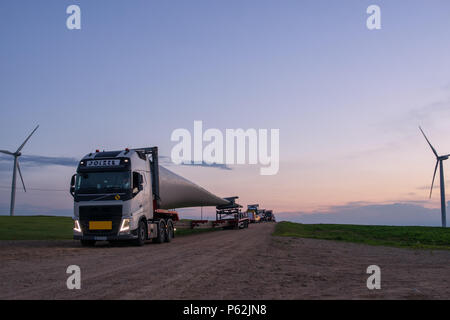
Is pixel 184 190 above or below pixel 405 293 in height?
above

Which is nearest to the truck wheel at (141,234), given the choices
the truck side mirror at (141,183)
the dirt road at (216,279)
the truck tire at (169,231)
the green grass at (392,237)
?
the truck side mirror at (141,183)

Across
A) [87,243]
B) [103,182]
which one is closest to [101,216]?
[103,182]

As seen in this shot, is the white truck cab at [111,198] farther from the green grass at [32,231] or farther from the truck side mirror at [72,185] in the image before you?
the green grass at [32,231]

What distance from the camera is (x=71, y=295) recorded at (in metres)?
7.07

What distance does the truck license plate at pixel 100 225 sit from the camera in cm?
1900

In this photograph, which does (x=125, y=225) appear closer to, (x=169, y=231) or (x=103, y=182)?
(x=103, y=182)

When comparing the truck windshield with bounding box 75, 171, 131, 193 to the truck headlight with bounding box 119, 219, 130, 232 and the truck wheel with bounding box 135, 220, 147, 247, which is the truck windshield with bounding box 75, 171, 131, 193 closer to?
the truck headlight with bounding box 119, 219, 130, 232

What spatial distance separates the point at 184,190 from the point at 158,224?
5121 millimetres

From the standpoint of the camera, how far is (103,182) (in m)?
19.5

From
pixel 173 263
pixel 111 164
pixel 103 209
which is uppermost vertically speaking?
pixel 111 164

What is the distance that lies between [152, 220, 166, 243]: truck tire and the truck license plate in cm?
407
